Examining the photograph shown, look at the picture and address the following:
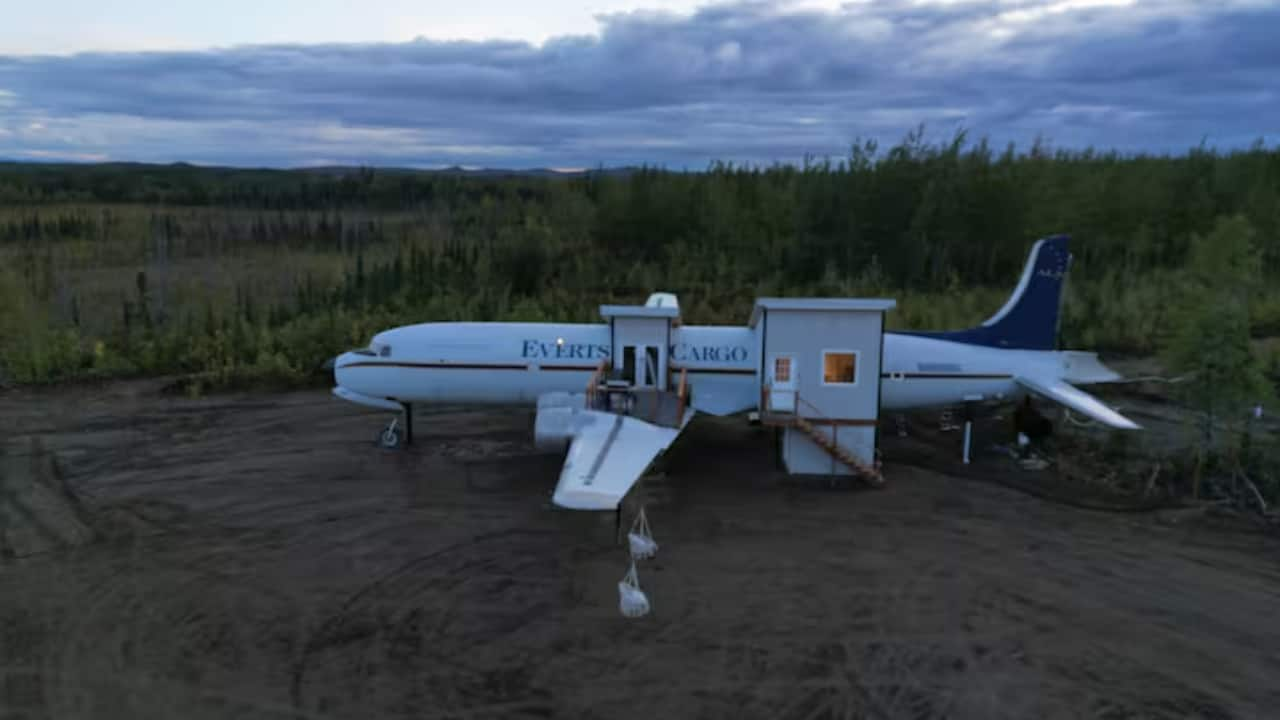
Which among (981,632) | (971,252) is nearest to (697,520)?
(981,632)

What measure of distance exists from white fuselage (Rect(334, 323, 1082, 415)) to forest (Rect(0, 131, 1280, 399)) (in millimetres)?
9905

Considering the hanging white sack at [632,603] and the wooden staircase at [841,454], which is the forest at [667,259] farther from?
the hanging white sack at [632,603]

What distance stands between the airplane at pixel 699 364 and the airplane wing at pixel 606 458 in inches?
86.0

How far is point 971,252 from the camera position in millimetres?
62000

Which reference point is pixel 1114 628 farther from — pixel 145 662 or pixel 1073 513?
pixel 145 662

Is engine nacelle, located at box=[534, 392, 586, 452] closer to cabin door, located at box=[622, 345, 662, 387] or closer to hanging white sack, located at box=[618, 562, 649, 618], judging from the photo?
cabin door, located at box=[622, 345, 662, 387]

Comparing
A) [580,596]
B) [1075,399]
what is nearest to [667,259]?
[1075,399]

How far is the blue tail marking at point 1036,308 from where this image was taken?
2911 centimetres

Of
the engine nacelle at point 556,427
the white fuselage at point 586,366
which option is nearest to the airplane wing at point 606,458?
the engine nacelle at point 556,427

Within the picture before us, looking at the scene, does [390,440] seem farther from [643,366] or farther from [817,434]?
[817,434]

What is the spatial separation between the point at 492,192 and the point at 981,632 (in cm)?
11017

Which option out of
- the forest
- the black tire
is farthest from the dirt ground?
the forest

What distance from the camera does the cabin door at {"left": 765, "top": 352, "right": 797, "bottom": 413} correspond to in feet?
85.1

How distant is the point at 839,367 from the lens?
2622 centimetres
